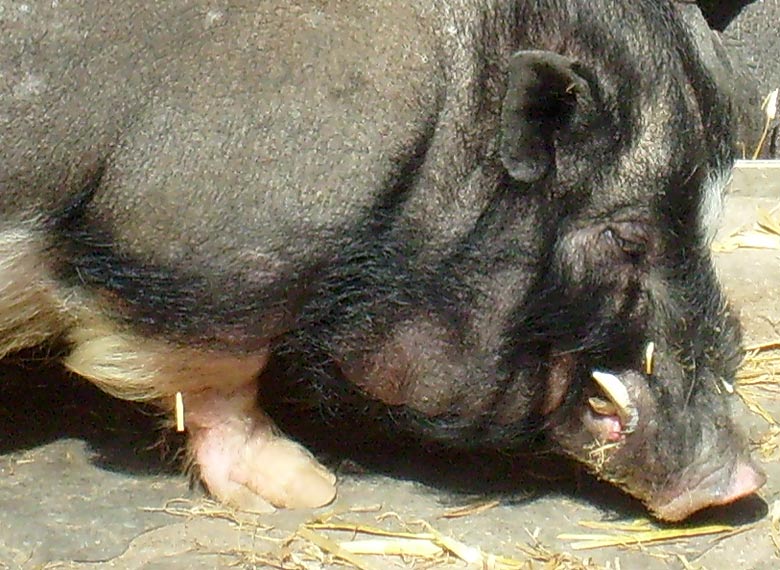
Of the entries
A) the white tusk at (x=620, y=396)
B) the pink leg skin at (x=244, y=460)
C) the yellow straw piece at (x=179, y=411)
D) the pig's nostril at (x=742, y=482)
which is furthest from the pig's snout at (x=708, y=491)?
the yellow straw piece at (x=179, y=411)

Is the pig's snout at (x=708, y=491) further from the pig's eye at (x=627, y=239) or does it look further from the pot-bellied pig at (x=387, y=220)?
the pig's eye at (x=627, y=239)

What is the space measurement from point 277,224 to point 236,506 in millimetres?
730

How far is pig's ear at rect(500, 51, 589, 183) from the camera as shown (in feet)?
9.68

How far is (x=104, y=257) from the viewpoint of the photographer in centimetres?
301

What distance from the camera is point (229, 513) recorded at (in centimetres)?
333

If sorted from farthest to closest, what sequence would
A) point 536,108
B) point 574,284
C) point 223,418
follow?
1. point 223,418
2. point 574,284
3. point 536,108

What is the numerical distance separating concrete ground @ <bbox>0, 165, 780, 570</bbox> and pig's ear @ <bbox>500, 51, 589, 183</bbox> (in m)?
0.81

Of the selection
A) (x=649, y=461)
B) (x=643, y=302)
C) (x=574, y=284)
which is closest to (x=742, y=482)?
(x=649, y=461)

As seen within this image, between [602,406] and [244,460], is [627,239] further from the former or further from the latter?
[244,460]

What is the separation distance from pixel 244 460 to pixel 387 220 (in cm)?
69

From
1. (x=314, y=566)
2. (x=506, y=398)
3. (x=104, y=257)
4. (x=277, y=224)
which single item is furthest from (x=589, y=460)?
(x=104, y=257)

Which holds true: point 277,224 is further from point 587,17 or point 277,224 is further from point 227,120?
point 587,17

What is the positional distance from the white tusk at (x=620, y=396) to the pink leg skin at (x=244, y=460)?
66 cm

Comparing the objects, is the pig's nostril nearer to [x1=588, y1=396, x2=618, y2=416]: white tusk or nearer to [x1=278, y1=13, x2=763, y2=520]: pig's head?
[x1=278, y1=13, x2=763, y2=520]: pig's head
